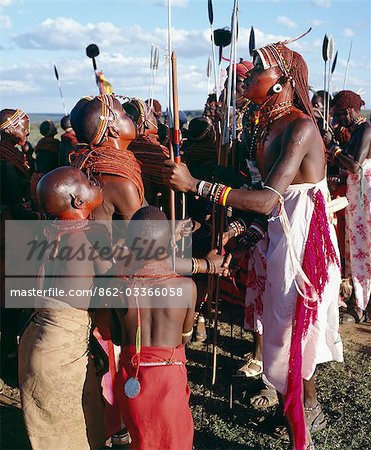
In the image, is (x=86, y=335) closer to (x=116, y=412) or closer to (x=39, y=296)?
(x=39, y=296)

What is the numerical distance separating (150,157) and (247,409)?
2.05m

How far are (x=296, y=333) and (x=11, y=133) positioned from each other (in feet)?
11.1

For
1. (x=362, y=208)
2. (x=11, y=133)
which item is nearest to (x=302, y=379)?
(x=362, y=208)

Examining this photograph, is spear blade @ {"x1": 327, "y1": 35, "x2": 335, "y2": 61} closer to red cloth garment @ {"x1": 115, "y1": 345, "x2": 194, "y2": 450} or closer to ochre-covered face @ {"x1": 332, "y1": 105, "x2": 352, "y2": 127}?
ochre-covered face @ {"x1": 332, "y1": 105, "x2": 352, "y2": 127}

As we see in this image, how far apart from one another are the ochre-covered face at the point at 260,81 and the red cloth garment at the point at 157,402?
1.61m

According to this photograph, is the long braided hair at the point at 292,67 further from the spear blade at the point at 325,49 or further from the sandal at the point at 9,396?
the sandal at the point at 9,396

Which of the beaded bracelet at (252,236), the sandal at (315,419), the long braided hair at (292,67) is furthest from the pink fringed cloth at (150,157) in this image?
the sandal at (315,419)

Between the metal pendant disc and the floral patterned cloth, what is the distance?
382 centimetres

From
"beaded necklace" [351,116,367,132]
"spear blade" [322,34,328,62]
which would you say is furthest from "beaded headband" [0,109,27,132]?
"beaded necklace" [351,116,367,132]

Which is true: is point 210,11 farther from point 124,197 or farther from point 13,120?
point 13,120

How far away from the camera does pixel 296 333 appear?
3.46 meters

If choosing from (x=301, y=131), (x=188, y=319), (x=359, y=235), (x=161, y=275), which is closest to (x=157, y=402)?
(x=188, y=319)

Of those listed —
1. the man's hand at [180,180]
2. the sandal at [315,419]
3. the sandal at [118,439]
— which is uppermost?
the man's hand at [180,180]

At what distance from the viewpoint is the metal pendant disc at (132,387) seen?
3.04 meters
